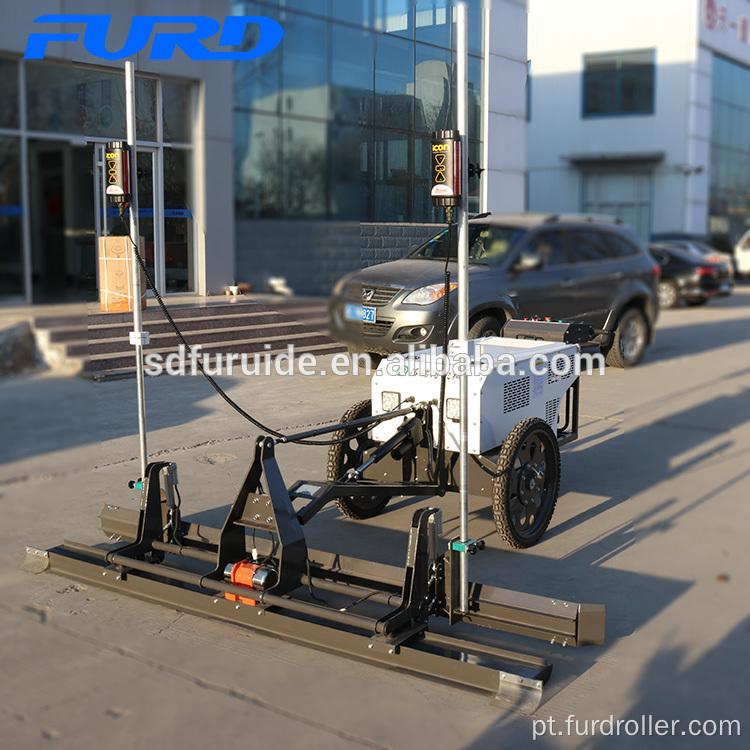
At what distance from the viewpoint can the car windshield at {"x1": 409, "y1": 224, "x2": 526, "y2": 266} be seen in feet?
16.4

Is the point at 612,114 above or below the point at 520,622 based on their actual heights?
above

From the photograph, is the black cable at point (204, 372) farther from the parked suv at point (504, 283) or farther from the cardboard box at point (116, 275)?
the parked suv at point (504, 283)

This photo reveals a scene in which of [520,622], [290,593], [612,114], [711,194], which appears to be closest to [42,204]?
[290,593]

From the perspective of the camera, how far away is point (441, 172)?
13.4 feet

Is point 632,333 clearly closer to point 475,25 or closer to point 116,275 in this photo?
point 475,25

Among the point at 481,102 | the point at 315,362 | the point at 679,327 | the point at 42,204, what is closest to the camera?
the point at 481,102

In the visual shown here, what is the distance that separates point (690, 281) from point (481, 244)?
52.2 ft

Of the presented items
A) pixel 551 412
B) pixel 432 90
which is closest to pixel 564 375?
pixel 551 412

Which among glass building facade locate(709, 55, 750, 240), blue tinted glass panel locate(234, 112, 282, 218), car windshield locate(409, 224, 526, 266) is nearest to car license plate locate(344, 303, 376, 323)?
car windshield locate(409, 224, 526, 266)

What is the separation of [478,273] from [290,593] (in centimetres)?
249

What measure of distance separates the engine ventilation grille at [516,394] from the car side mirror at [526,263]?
1047mm

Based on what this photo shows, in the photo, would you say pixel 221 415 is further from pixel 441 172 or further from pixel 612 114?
pixel 612 114

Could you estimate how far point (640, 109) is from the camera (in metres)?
33.5

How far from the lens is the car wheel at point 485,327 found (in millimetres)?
6042
